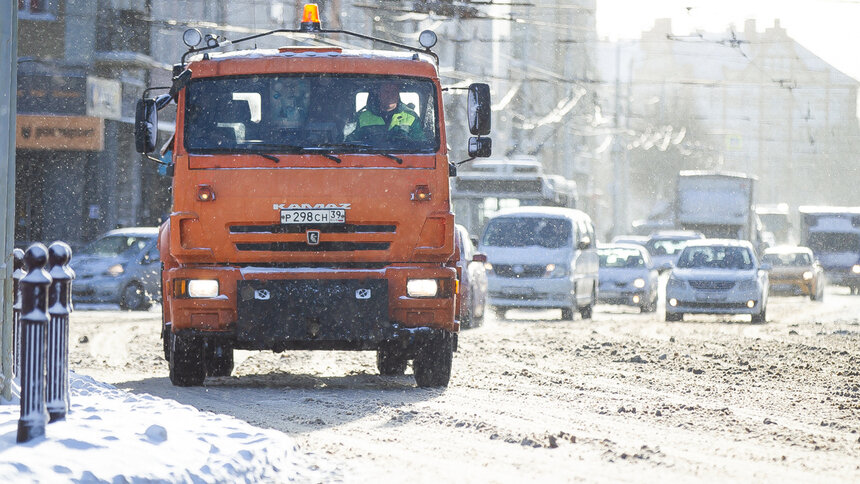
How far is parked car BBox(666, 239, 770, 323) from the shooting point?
2630 cm

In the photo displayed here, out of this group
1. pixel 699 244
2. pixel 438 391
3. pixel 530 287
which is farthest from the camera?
pixel 699 244

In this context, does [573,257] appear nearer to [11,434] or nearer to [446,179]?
[446,179]

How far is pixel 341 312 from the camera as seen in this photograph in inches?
435

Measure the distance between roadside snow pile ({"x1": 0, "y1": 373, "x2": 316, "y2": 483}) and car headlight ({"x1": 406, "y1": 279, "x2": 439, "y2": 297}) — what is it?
2.60 meters

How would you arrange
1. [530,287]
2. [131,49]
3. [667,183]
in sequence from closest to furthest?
1. [530,287]
2. [131,49]
3. [667,183]

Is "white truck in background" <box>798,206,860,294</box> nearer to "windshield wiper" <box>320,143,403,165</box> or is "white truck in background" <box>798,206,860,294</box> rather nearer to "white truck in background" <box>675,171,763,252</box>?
"white truck in background" <box>675,171,763,252</box>

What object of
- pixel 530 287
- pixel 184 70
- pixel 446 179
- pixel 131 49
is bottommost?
pixel 530 287

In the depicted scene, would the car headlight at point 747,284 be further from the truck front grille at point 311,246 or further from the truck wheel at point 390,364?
the truck front grille at point 311,246

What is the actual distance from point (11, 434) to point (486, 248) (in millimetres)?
19684

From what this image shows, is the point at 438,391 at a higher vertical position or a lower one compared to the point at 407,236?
lower

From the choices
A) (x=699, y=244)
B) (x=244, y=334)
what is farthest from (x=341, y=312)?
(x=699, y=244)

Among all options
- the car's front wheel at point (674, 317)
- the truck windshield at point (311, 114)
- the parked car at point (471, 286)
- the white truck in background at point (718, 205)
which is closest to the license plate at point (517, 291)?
the parked car at point (471, 286)

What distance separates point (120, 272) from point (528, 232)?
7245 millimetres

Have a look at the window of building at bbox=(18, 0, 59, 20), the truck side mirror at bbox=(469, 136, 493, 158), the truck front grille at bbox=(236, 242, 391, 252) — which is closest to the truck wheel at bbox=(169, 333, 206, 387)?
the truck front grille at bbox=(236, 242, 391, 252)
